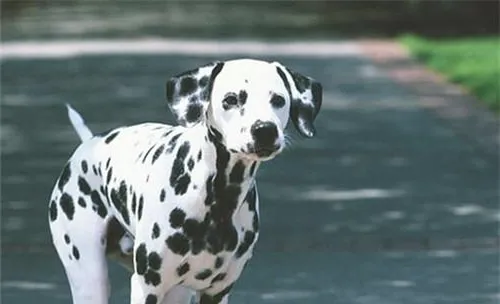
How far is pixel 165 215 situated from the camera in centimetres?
530

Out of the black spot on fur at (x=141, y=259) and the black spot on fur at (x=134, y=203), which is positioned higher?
the black spot on fur at (x=134, y=203)

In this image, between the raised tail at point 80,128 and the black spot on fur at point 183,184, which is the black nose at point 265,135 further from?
the raised tail at point 80,128

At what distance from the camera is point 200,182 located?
5.30 meters

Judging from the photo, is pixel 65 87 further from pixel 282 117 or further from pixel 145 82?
pixel 282 117

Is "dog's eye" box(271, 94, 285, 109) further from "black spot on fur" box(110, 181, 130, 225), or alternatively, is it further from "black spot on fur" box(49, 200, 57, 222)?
"black spot on fur" box(49, 200, 57, 222)

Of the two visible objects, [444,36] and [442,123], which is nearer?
[442,123]

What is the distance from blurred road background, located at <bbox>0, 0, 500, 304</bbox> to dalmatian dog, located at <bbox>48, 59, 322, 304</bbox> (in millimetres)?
2548

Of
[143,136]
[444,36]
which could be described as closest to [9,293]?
[143,136]

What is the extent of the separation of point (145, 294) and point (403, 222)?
5561 millimetres

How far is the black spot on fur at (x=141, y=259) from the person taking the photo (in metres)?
5.36

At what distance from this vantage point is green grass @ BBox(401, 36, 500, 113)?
19156 millimetres

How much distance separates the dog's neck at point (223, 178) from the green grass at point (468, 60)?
1228 cm

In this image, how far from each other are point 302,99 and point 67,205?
1.29 meters

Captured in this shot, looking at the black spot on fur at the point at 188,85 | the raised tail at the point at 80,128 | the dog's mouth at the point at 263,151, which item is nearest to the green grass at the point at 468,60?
the raised tail at the point at 80,128
